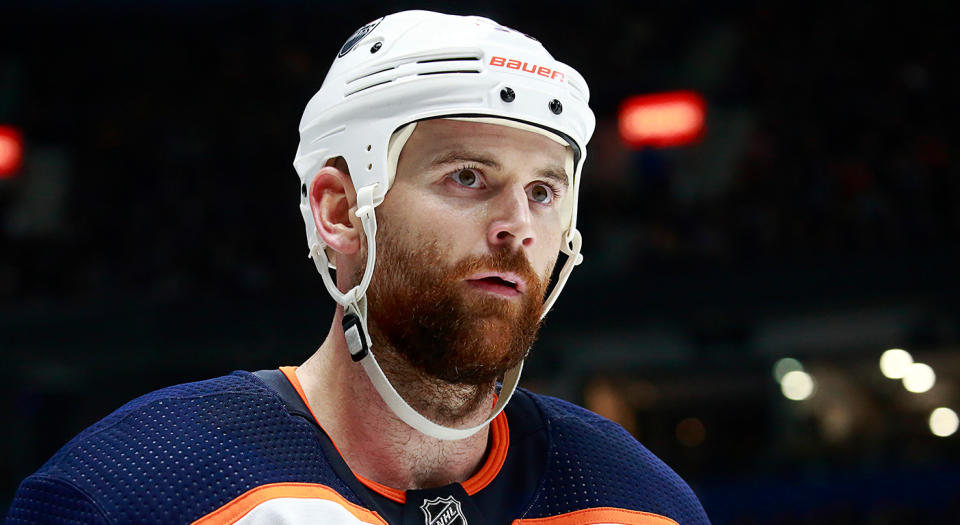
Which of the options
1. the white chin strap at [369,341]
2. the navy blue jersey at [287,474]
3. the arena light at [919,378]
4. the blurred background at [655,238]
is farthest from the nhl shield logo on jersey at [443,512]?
the arena light at [919,378]

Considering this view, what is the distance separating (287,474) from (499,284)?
0.53m

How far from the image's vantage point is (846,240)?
476 inches

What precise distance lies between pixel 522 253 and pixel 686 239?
36.4 ft

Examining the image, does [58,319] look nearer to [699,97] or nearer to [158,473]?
[699,97]

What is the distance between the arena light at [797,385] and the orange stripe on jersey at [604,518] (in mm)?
11544

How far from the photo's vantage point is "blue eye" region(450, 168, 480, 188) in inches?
80.1

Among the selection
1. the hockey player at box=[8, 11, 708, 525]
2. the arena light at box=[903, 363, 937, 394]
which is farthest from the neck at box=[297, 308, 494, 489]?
the arena light at box=[903, 363, 937, 394]

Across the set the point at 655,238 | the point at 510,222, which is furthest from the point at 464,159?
the point at 655,238

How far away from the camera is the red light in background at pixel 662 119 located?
14000 mm

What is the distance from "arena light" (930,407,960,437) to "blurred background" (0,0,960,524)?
0.04 meters

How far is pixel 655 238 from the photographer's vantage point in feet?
42.5

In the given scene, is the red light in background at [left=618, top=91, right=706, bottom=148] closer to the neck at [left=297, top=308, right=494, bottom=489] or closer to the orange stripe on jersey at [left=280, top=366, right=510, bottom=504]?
the orange stripe on jersey at [left=280, top=366, right=510, bottom=504]

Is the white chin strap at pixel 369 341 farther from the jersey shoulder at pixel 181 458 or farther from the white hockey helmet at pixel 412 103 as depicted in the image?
the jersey shoulder at pixel 181 458

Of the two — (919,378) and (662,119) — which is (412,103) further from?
(662,119)
